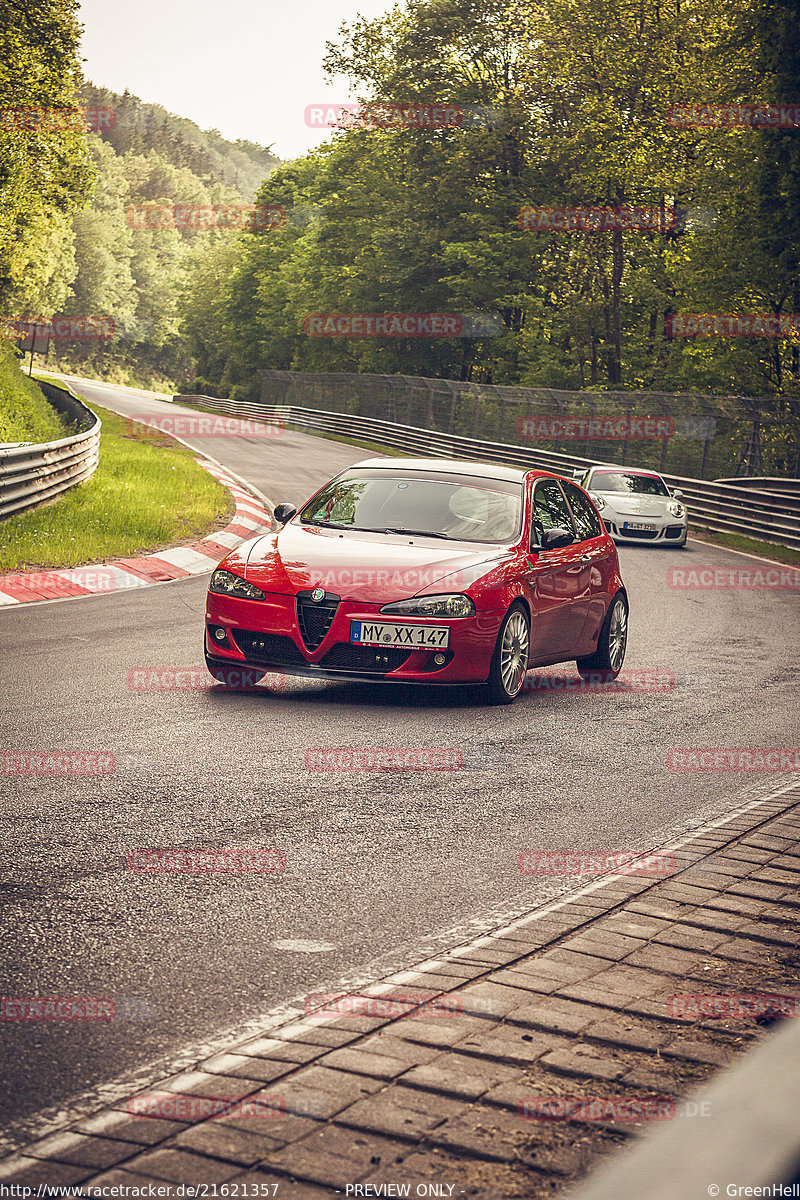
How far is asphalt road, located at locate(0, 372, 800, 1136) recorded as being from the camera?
12.7 feet

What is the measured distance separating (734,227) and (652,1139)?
4170 centimetres

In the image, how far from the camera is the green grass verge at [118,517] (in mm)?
15625

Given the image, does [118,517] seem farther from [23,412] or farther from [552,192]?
[552,192]

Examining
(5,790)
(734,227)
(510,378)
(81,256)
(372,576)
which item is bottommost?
(5,790)

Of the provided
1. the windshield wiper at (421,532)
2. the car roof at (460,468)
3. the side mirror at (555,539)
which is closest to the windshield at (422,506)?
the windshield wiper at (421,532)

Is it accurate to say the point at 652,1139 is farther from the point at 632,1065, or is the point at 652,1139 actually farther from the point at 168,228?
the point at 168,228

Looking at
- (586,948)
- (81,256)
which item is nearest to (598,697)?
(586,948)

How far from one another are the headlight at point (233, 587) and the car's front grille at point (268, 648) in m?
0.24

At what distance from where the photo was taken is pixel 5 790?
6.03m

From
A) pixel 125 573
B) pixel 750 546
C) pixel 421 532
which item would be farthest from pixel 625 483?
pixel 421 532

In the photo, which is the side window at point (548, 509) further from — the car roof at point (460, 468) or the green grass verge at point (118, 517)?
the green grass verge at point (118, 517)

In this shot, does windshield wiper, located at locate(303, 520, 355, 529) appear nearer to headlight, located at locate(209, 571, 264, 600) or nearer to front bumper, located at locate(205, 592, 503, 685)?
headlight, located at locate(209, 571, 264, 600)

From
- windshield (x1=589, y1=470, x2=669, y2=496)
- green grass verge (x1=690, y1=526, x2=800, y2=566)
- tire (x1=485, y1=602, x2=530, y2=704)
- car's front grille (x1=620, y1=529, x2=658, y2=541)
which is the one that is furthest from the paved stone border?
windshield (x1=589, y1=470, x2=669, y2=496)

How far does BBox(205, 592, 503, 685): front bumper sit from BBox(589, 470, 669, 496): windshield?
17.6 metres
